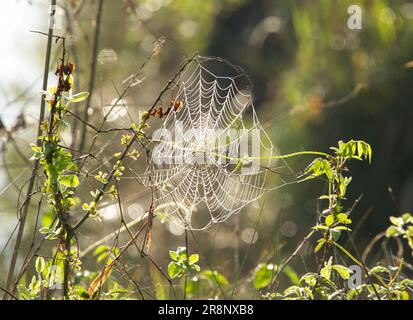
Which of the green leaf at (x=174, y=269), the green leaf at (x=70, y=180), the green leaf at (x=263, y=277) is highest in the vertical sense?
the green leaf at (x=70, y=180)

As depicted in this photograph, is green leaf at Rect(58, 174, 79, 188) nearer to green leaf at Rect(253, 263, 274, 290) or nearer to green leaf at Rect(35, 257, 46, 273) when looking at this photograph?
green leaf at Rect(35, 257, 46, 273)

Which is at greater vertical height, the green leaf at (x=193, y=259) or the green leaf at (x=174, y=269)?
the green leaf at (x=193, y=259)

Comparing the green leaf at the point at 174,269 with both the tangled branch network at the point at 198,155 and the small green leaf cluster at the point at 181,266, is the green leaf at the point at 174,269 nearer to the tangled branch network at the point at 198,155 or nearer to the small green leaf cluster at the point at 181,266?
the small green leaf cluster at the point at 181,266

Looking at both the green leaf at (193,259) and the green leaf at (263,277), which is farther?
the green leaf at (263,277)

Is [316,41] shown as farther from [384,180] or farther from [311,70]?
[384,180]

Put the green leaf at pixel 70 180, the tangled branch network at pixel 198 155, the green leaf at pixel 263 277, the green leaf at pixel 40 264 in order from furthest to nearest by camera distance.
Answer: the green leaf at pixel 263 277
the tangled branch network at pixel 198 155
the green leaf at pixel 40 264
the green leaf at pixel 70 180

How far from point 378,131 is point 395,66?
61 centimetres

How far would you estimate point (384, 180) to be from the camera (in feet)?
23.6

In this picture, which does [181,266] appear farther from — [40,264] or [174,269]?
[40,264]

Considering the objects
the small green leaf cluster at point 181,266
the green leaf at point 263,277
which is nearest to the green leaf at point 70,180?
the small green leaf cluster at point 181,266

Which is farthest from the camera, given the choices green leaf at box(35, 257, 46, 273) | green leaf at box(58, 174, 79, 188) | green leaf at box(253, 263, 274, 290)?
green leaf at box(253, 263, 274, 290)

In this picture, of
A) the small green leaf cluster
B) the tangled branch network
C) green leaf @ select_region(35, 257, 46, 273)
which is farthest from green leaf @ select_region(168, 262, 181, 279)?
green leaf @ select_region(35, 257, 46, 273)

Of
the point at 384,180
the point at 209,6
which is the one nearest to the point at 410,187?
the point at 384,180

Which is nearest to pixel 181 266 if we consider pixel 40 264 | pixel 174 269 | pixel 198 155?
pixel 174 269
